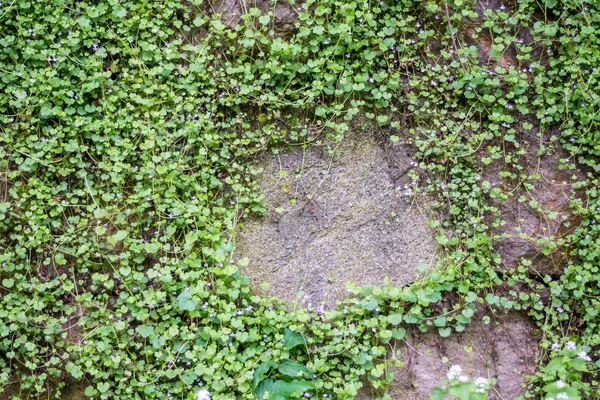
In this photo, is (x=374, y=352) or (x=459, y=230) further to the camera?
(x=459, y=230)

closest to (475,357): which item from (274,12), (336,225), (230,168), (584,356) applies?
(584,356)

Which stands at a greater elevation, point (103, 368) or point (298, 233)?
point (298, 233)

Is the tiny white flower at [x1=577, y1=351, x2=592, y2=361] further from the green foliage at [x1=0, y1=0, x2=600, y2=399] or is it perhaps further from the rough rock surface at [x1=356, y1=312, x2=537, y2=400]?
the rough rock surface at [x1=356, y1=312, x2=537, y2=400]

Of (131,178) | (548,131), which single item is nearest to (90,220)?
(131,178)

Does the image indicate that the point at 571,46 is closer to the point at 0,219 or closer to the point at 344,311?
the point at 344,311

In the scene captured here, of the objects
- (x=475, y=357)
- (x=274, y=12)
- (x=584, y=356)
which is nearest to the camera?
(x=584, y=356)

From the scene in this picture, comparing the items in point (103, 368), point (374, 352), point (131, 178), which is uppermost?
point (131, 178)

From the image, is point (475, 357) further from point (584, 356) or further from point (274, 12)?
point (274, 12)
